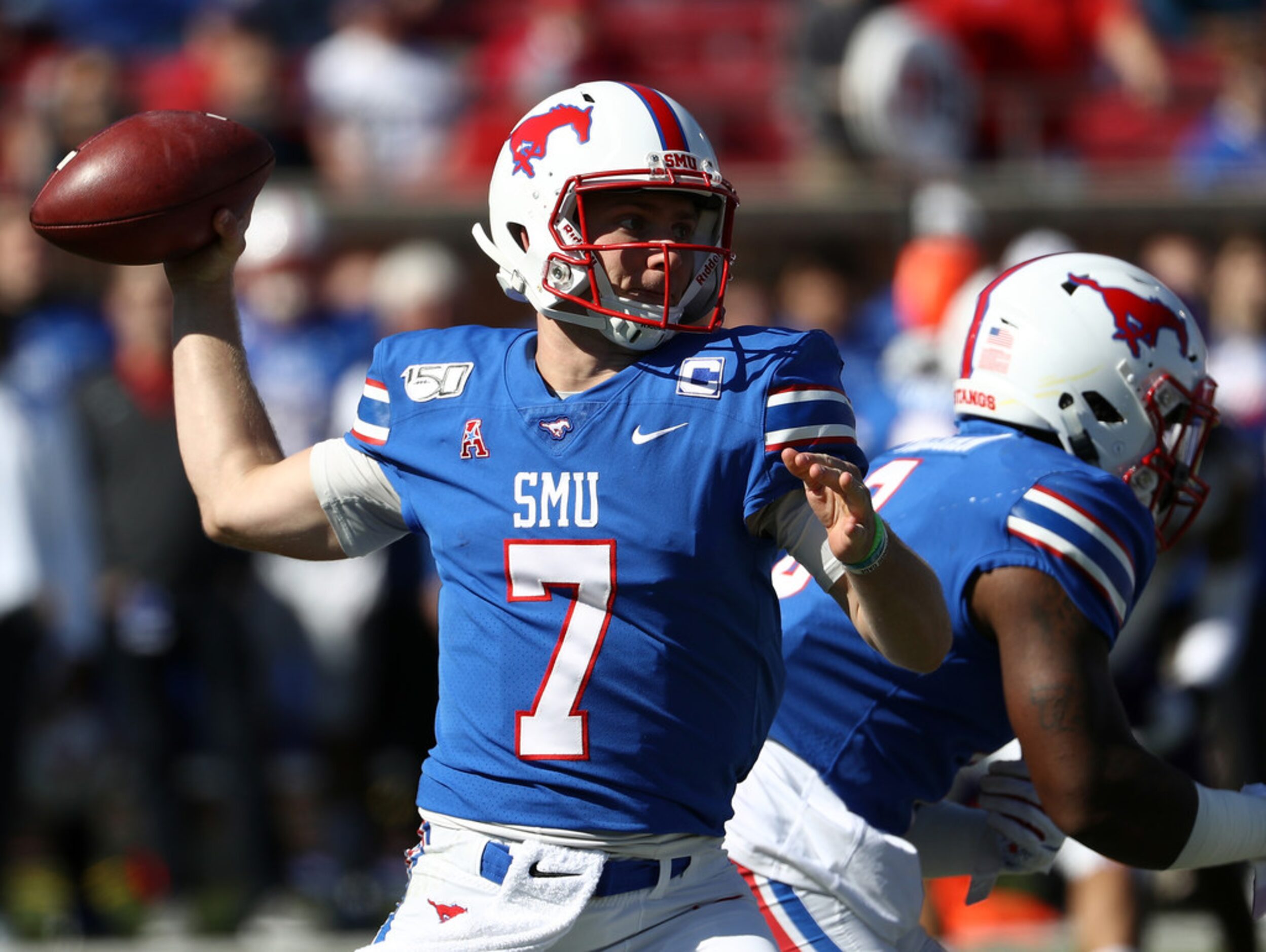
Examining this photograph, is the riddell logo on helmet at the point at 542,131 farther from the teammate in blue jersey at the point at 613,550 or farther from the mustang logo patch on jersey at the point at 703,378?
the mustang logo patch on jersey at the point at 703,378

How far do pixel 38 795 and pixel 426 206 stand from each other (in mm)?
3087

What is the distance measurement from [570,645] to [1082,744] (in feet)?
2.50

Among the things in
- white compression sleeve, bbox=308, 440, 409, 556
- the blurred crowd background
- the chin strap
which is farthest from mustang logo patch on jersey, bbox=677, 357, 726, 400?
the blurred crowd background

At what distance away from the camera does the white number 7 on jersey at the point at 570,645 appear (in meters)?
2.63

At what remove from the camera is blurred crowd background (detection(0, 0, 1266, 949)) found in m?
6.25

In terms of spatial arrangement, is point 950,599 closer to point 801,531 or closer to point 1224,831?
point 801,531

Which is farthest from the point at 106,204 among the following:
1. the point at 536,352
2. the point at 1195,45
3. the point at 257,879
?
the point at 1195,45

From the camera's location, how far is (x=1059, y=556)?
2.83 metres

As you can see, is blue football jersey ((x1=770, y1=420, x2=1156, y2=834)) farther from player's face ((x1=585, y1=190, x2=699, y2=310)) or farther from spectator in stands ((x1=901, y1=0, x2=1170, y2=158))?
spectator in stands ((x1=901, y1=0, x2=1170, y2=158))

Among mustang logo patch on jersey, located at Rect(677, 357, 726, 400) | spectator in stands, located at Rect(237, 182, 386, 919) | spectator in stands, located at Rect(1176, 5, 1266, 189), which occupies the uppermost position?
mustang logo patch on jersey, located at Rect(677, 357, 726, 400)

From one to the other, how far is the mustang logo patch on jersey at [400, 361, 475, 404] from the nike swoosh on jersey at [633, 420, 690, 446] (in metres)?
0.30

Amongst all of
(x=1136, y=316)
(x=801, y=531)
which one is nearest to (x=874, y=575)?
(x=801, y=531)

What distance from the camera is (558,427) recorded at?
2688mm

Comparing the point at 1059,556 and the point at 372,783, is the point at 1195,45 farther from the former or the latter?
the point at 1059,556
